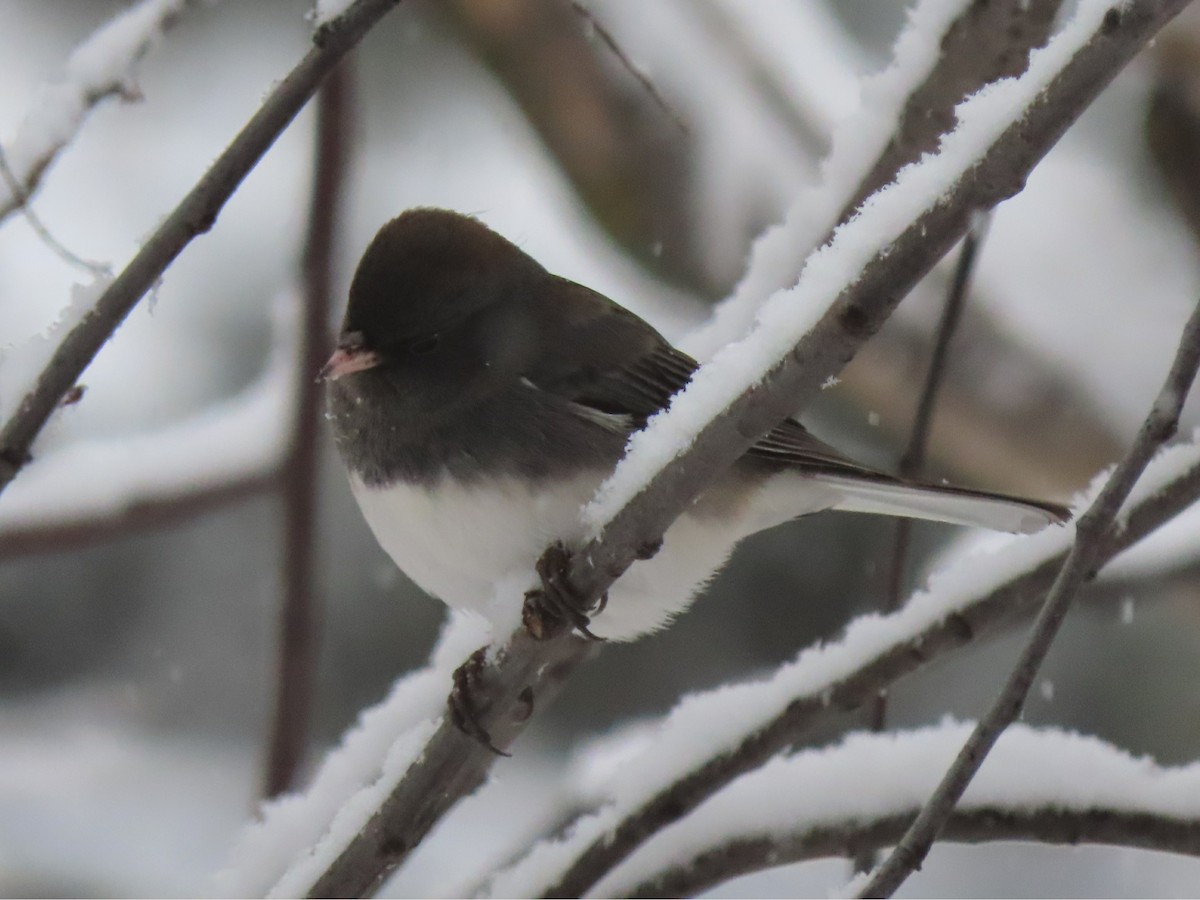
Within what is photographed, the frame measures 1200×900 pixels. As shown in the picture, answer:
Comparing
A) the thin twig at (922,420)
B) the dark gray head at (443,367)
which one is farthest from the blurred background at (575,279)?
the thin twig at (922,420)

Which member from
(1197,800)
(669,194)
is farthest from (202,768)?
(1197,800)

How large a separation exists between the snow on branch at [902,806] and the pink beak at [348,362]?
0.67 meters

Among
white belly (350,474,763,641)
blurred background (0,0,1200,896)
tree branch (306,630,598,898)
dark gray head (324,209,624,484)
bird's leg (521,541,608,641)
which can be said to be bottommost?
tree branch (306,630,598,898)

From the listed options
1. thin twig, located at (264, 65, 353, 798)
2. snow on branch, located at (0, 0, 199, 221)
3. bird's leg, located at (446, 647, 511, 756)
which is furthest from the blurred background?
bird's leg, located at (446, 647, 511, 756)

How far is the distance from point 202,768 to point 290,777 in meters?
2.35

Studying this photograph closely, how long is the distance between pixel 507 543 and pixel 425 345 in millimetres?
337

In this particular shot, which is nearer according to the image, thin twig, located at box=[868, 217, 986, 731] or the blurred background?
thin twig, located at box=[868, 217, 986, 731]

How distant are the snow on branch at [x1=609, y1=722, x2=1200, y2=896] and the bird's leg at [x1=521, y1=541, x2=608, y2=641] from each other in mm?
320

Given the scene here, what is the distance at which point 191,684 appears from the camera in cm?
433

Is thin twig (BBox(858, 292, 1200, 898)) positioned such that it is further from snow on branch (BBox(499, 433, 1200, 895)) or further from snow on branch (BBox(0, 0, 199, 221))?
snow on branch (BBox(0, 0, 199, 221))

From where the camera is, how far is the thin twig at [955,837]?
4.38 ft

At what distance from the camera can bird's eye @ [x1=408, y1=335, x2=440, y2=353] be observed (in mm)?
1850

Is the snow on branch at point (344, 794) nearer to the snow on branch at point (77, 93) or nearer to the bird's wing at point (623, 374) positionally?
the bird's wing at point (623, 374)

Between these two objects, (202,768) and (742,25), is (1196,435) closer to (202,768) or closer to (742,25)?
(742,25)
